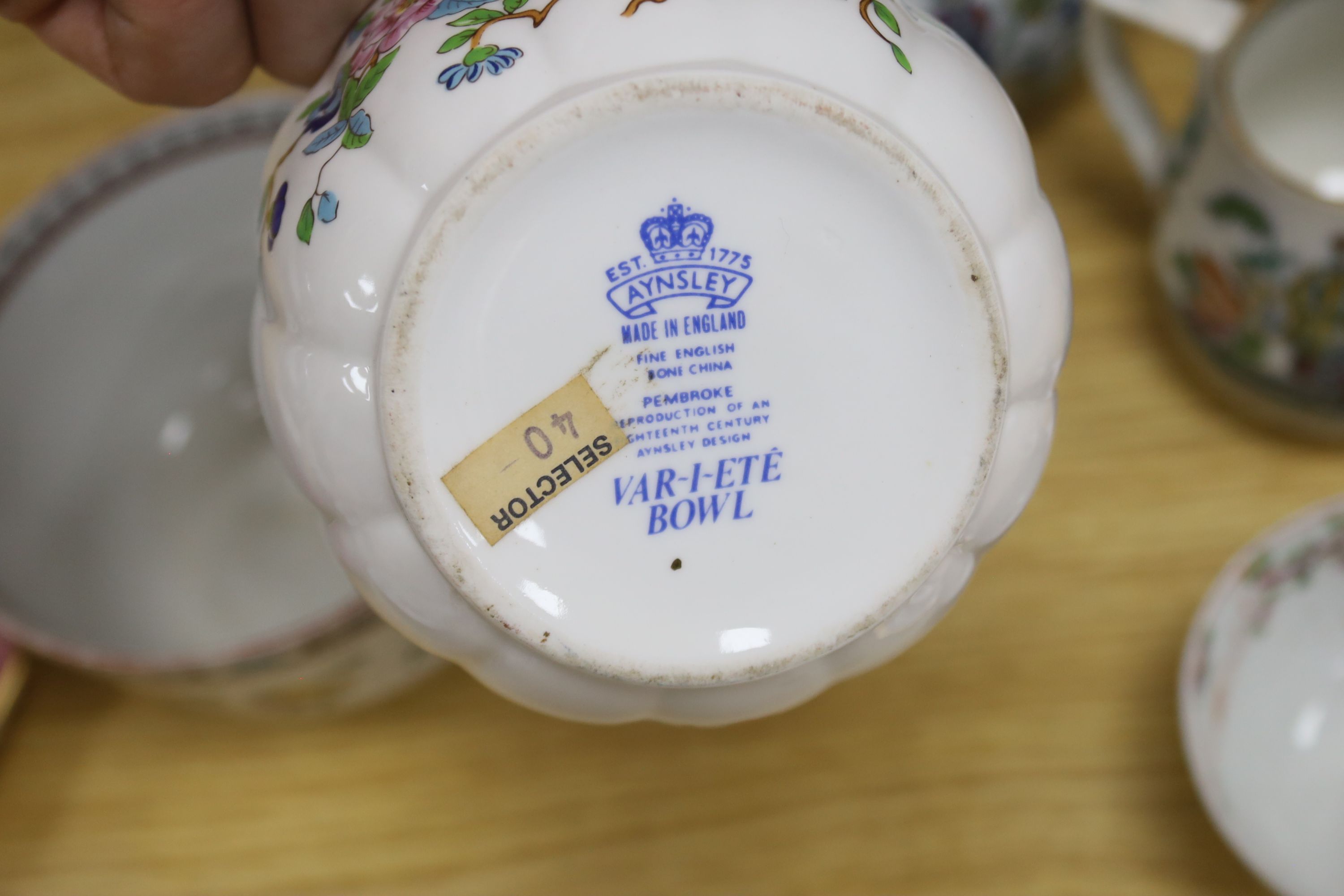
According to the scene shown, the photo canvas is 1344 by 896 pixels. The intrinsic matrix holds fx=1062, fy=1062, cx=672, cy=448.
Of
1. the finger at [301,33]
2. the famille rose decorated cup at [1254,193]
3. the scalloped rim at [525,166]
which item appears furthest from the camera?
the famille rose decorated cup at [1254,193]

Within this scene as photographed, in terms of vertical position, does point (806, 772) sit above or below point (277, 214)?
below

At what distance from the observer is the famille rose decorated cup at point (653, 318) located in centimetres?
35

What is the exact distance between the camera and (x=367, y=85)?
376 mm

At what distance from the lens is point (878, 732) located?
2.05 feet

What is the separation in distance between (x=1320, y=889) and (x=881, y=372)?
0.42 m

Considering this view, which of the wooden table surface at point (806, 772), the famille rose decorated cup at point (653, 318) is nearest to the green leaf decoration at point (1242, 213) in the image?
the wooden table surface at point (806, 772)

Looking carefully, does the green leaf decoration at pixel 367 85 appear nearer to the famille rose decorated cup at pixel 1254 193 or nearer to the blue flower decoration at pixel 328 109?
the blue flower decoration at pixel 328 109

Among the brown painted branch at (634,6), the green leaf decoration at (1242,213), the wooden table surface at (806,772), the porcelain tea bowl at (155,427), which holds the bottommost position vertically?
the wooden table surface at (806,772)

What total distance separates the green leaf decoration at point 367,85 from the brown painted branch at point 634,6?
0.08 m

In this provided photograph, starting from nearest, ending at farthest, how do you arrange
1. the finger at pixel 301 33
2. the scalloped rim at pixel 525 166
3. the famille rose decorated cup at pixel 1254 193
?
the scalloped rim at pixel 525 166, the finger at pixel 301 33, the famille rose decorated cup at pixel 1254 193

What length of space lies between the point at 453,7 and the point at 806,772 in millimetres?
451

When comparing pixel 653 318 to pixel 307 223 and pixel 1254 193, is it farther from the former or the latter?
pixel 1254 193

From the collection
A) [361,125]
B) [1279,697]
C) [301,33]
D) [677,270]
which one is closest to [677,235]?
[677,270]

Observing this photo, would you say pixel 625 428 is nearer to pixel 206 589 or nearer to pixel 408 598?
pixel 408 598
